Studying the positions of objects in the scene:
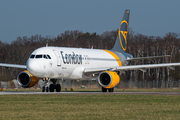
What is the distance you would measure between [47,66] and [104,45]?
6320cm

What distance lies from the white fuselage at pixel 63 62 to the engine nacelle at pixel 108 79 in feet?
8.05

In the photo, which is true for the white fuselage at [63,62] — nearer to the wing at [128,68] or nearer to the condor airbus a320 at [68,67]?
the condor airbus a320 at [68,67]

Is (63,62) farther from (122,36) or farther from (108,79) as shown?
(122,36)

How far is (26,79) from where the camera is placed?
33250 mm

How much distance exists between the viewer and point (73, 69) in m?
33.0

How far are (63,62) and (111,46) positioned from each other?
196ft

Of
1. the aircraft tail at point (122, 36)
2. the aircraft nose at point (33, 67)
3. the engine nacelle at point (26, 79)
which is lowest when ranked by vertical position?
the engine nacelle at point (26, 79)

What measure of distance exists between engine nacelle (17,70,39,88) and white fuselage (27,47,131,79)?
2298mm

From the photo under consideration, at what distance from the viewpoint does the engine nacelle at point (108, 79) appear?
103 ft

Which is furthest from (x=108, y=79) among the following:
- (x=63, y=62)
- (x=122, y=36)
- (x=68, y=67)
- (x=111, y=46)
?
(x=111, y=46)

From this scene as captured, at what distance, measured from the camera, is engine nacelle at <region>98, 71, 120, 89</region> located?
31.4 meters

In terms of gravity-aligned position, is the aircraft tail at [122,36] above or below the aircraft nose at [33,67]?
above

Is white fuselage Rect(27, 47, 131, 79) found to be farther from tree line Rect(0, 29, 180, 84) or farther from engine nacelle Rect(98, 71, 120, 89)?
tree line Rect(0, 29, 180, 84)

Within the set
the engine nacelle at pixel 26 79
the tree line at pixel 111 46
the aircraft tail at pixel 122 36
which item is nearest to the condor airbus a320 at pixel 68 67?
the engine nacelle at pixel 26 79
